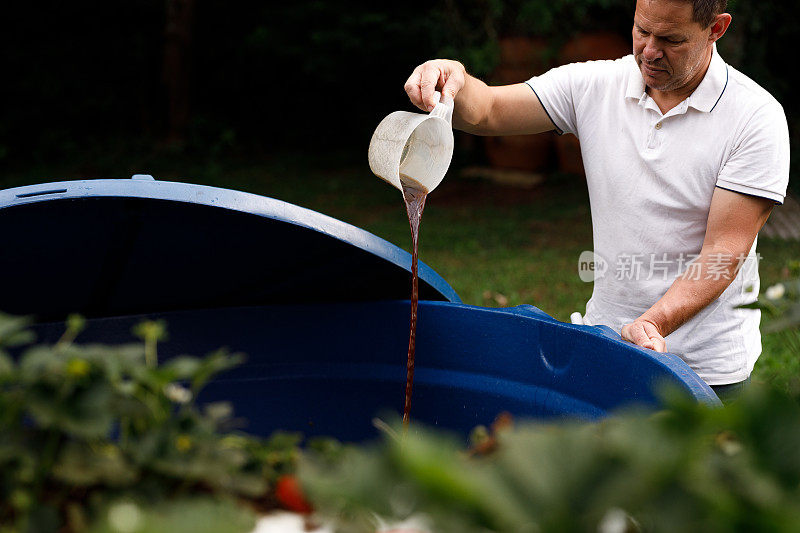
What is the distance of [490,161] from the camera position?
859 cm

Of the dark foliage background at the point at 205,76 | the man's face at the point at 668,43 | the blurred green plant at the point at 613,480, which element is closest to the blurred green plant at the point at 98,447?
the blurred green plant at the point at 613,480

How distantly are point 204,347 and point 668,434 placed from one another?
1.52 metres

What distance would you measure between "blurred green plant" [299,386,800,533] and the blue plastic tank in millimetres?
836

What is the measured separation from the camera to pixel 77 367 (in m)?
0.60

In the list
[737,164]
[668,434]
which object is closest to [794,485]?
[668,434]

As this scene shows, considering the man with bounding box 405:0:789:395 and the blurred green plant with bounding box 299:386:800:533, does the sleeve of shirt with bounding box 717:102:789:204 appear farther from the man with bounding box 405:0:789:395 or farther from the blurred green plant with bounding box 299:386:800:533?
the blurred green plant with bounding box 299:386:800:533

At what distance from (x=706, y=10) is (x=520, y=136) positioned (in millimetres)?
6499

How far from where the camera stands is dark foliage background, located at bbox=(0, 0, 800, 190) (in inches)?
327

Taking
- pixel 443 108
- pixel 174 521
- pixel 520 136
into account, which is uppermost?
pixel 443 108

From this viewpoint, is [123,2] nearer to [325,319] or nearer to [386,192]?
[386,192]

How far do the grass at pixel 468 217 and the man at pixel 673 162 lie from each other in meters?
1.20

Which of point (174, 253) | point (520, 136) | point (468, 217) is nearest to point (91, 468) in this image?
point (174, 253)

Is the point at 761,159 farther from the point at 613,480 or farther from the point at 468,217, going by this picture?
the point at 468,217

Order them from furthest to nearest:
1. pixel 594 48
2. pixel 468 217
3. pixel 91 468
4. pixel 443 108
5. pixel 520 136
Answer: pixel 520 136, pixel 594 48, pixel 468 217, pixel 443 108, pixel 91 468
